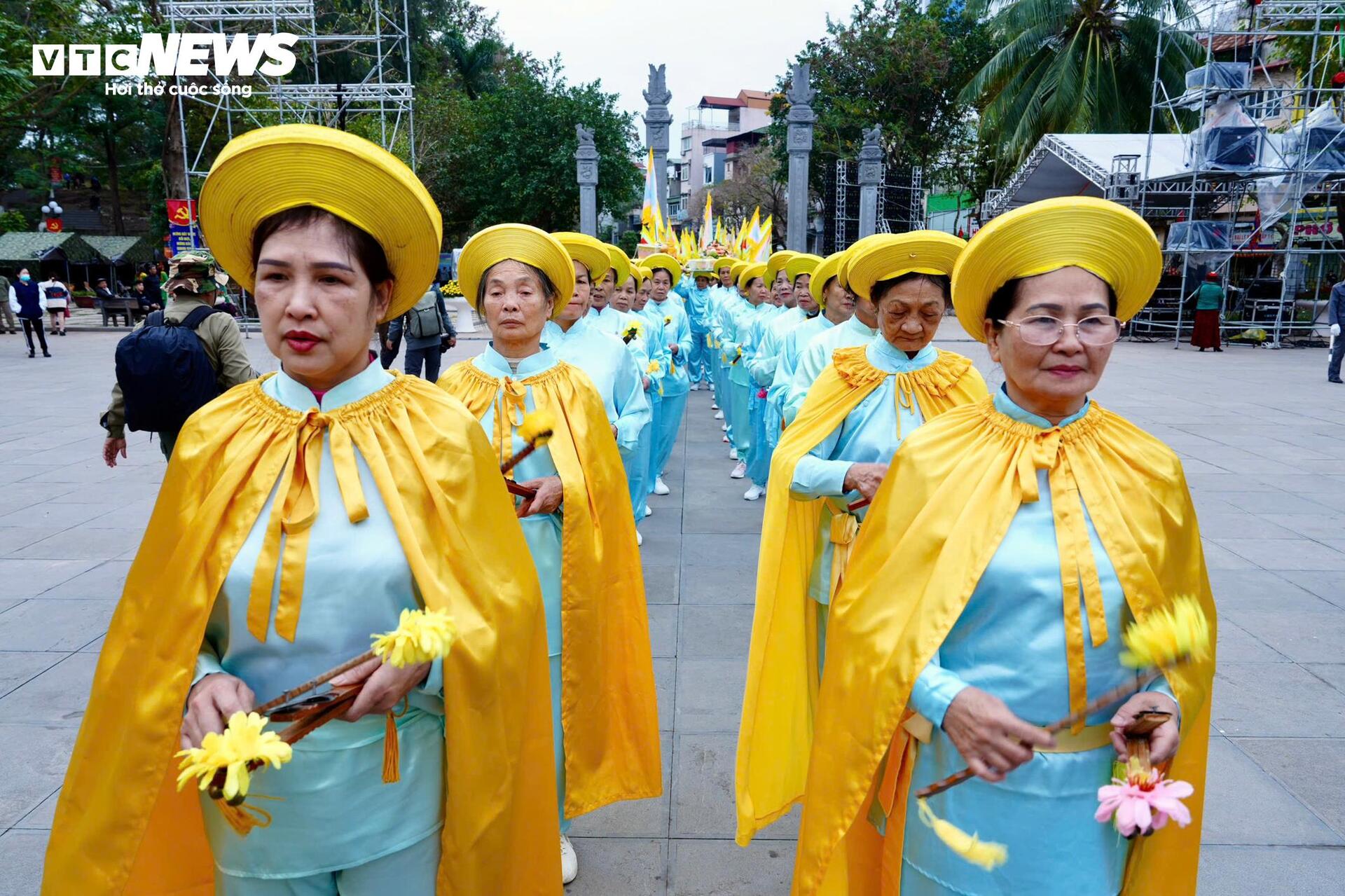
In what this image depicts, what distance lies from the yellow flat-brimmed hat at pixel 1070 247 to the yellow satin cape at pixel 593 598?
1475 millimetres

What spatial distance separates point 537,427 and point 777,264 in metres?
6.89

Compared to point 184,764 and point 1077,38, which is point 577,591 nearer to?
point 184,764

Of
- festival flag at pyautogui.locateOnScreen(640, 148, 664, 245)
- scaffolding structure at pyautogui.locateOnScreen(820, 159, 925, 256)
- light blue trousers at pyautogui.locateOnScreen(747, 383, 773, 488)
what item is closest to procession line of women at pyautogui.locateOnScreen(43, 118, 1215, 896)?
light blue trousers at pyautogui.locateOnScreen(747, 383, 773, 488)

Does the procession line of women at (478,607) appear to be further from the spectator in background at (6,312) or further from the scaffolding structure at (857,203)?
the scaffolding structure at (857,203)

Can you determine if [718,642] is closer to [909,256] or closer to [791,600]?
[791,600]

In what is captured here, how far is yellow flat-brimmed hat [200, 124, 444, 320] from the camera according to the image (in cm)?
165

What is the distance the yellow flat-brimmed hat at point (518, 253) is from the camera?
3.19m

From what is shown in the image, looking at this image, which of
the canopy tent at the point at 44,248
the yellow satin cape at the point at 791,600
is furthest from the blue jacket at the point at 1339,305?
the canopy tent at the point at 44,248

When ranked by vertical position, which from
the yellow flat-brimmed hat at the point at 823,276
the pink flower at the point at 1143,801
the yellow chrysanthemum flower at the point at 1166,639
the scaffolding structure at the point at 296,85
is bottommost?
the pink flower at the point at 1143,801

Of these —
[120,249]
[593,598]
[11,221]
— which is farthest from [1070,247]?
[11,221]

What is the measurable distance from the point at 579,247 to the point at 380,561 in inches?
139

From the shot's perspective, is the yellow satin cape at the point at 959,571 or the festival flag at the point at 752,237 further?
the festival flag at the point at 752,237

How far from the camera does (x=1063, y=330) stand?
1.76 metres

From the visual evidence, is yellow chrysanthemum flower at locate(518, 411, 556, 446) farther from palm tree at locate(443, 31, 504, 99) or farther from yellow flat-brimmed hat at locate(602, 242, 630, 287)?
palm tree at locate(443, 31, 504, 99)
